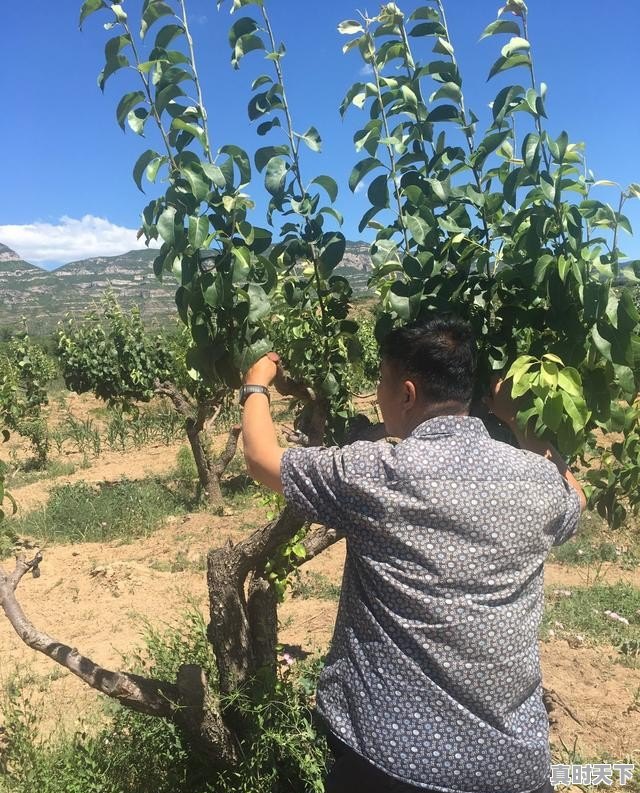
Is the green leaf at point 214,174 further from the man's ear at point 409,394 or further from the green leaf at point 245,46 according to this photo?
the man's ear at point 409,394

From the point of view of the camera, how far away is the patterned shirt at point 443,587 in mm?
1447

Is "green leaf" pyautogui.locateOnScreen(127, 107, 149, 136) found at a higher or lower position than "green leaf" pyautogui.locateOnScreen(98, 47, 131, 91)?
Answer: lower

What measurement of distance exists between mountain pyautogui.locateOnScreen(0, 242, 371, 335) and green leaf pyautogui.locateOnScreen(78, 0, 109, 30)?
214 feet

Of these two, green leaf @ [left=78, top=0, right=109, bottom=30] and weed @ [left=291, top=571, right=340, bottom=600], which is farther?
weed @ [left=291, top=571, right=340, bottom=600]

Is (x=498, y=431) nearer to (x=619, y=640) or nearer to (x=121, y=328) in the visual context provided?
(x=619, y=640)

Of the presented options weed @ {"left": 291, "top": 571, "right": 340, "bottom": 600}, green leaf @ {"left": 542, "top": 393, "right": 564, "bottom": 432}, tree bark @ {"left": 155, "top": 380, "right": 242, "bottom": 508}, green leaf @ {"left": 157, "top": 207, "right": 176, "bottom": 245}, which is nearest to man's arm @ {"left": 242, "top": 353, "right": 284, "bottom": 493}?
green leaf @ {"left": 157, "top": 207, "right": 176, "bottom": 245}

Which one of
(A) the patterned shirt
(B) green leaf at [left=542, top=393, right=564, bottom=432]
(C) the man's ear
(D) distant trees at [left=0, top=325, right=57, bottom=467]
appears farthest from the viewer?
(D) distant trees at [left=0, top=325, right=57, bottom=467]

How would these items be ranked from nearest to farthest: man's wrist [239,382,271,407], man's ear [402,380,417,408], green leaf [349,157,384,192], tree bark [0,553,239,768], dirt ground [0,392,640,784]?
1. man's ear [402,380,417,408]
2. man's wrist [239,382,271,407]
3. green leaf [349,157,384,192]
4. tree bark [0,553,239,768]
5. dirt ground [0,392,640,784]

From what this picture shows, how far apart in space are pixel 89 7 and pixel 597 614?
198 inches

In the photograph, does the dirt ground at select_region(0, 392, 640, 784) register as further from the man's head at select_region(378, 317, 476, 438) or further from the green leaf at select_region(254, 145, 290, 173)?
the green leaf at select_region(254, 145, 290, 173)

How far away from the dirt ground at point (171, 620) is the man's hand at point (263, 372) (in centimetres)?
256

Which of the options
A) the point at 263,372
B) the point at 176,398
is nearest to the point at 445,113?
the point at 263,372

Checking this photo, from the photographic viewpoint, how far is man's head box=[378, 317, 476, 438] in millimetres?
1546

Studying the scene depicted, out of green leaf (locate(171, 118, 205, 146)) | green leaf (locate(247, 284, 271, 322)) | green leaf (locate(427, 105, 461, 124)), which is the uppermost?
green leaf (locate(427, 105, 461, 124))
